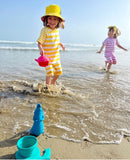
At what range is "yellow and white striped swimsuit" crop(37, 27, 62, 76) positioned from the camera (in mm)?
3631

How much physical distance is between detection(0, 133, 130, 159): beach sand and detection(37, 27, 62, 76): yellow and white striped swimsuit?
209cm

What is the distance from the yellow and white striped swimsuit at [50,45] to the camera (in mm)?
3631

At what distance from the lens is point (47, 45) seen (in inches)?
147

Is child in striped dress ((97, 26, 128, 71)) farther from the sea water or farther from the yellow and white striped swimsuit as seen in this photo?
the yellow and white striped swimsuit

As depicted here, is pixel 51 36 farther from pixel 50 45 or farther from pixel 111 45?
pixel 111 45

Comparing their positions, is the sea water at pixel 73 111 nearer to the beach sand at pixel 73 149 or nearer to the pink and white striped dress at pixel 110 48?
the beach sand at pixel 73 149

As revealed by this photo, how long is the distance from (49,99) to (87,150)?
1.68 m

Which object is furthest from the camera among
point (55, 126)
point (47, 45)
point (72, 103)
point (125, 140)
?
point (47, 45)

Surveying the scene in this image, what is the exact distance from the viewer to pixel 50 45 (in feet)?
12.3

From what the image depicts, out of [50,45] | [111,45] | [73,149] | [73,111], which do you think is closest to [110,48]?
[111,45]

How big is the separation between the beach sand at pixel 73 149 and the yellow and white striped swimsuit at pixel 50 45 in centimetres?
209

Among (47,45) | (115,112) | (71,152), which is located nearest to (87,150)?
(71,152)

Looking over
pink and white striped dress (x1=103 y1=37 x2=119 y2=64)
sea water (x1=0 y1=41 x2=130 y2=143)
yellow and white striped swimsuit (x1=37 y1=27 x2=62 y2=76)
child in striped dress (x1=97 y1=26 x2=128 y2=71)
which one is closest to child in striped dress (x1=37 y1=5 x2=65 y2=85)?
yellow and white striped swimsuit (x1=37 y1=27 x2=62 y2=76)

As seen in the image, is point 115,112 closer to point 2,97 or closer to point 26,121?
point 26,121
